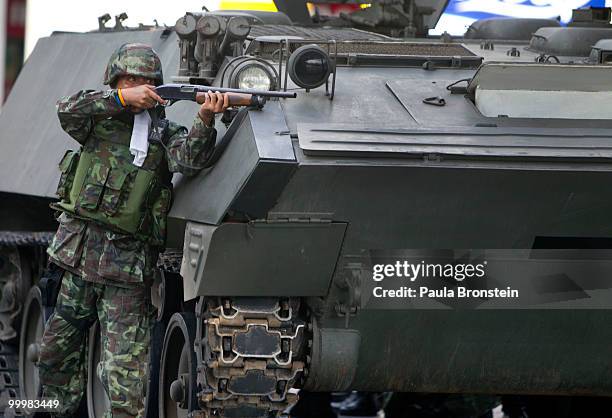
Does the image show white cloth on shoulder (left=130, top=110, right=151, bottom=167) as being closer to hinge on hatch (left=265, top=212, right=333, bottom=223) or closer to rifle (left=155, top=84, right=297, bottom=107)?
rifle (left=155, top=84, right=297, bottom=107)

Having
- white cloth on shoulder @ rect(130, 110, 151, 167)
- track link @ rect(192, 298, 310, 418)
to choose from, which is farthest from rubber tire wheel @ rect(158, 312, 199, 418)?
white cloth on shoulder @ rect(130, 110, 151, 167)

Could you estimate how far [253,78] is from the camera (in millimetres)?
7855

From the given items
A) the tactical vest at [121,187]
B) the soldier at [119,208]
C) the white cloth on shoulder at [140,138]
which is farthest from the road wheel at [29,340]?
the white cloth on shoulder at [140,138]

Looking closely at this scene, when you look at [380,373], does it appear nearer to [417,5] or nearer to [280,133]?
[280,133]

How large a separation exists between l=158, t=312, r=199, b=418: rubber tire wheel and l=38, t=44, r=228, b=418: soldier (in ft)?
0.78

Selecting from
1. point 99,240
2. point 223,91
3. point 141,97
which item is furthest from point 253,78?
point 99,240

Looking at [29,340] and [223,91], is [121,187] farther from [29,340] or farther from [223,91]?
[29,340]

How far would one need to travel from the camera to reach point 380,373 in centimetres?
798

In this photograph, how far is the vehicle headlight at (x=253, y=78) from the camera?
25.7 ft

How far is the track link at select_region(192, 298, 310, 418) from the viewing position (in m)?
7.62

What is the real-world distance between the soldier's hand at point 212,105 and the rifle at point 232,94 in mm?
25

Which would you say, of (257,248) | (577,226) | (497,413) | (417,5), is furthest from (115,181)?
(497,413)

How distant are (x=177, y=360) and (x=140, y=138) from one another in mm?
1567

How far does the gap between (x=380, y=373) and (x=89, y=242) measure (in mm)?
1752
